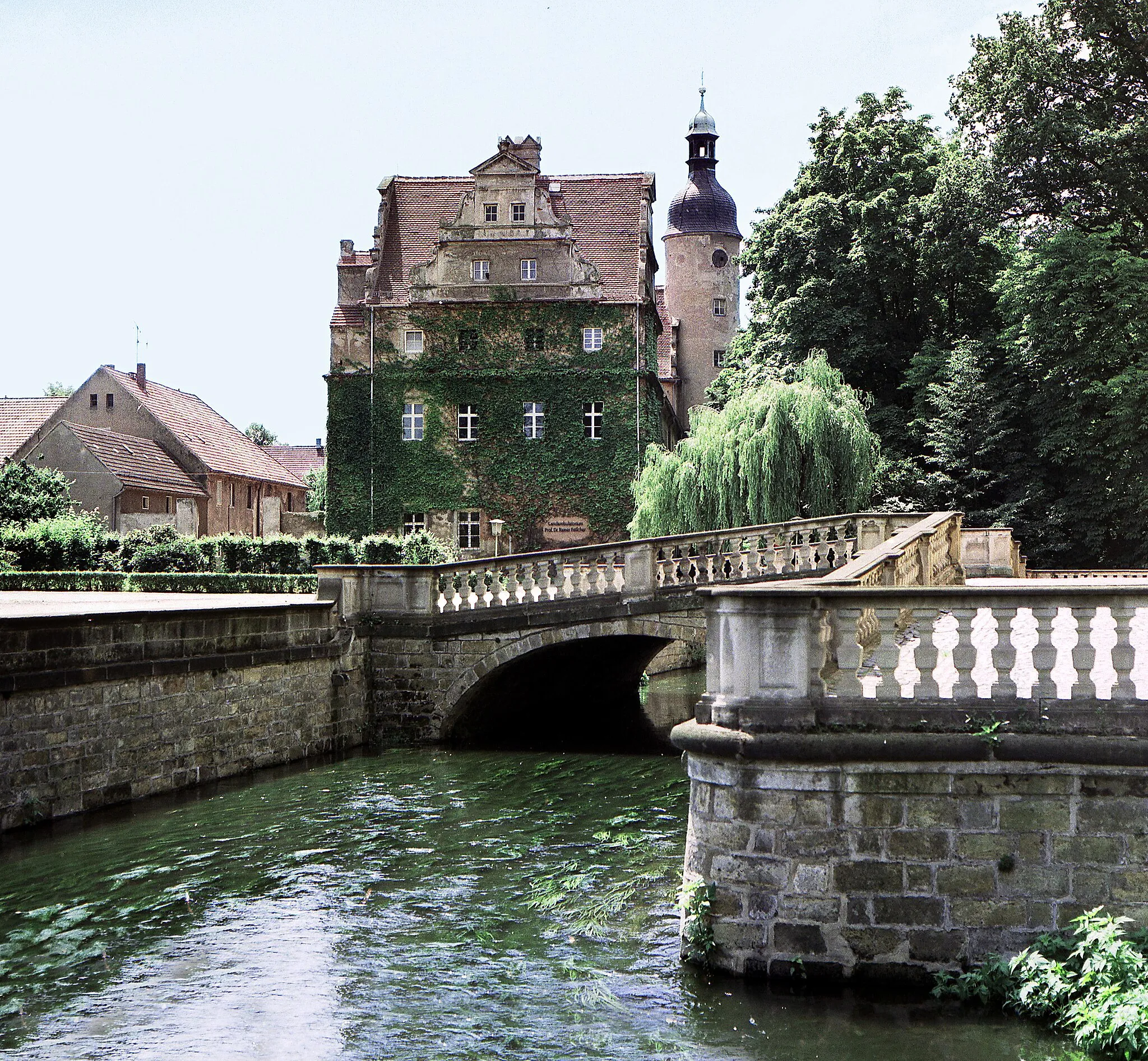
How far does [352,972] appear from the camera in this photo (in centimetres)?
838

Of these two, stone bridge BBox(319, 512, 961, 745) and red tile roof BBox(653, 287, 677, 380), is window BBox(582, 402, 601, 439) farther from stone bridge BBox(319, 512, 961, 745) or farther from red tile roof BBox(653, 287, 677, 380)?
stone bridge BBox(319, 512, 961, 745)

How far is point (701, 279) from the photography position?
Result: 55312 mm

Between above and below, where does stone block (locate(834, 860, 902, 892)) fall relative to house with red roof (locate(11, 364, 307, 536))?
below

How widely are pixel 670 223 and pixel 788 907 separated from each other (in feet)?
169

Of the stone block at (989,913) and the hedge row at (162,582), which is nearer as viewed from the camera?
the stone block at (989,913)

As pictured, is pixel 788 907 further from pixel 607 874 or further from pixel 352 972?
pixel 607 874

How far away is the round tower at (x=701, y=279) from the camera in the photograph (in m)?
54.5

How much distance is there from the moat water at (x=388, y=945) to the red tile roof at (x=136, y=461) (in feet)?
119

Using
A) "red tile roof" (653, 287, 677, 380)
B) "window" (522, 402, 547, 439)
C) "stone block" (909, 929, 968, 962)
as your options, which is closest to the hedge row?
"window" (522, 402, 547, 439)

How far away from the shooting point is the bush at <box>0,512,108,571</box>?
30.7 m

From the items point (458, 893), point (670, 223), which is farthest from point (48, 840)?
point (670, 223)

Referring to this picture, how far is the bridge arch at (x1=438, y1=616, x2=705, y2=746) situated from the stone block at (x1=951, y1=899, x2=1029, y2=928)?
11.6m

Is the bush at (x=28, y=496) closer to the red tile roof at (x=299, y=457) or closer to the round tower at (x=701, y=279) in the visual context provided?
Result: the round tower at (x=701, y=279)

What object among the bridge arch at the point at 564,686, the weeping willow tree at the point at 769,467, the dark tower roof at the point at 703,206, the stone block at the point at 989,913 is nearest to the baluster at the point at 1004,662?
the stone block at the point at 989,913
